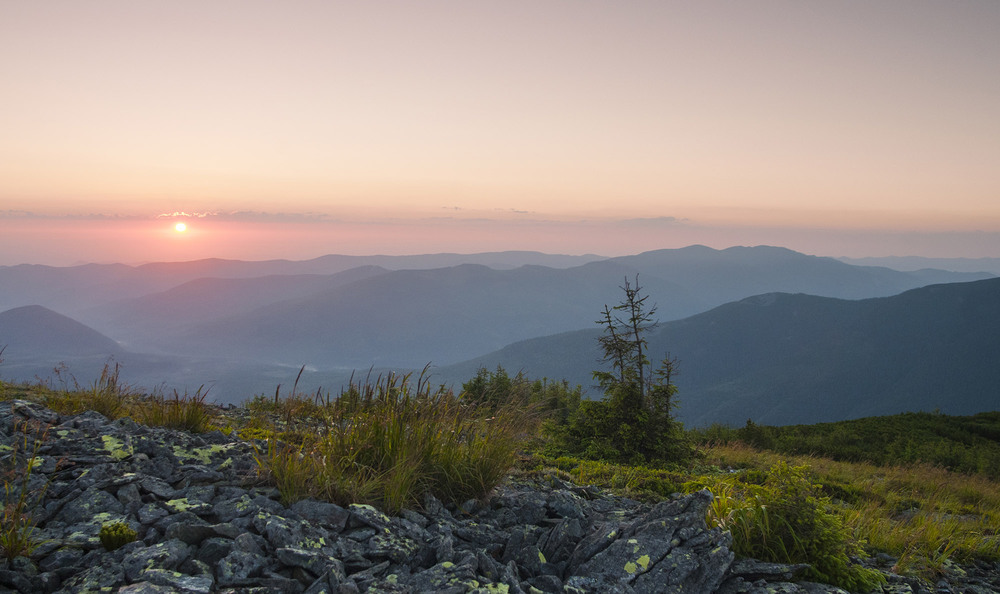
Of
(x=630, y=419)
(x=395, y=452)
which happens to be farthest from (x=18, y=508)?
(x=630, y=419)

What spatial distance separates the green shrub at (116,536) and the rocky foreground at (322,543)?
0.10 meters

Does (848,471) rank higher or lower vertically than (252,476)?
lower

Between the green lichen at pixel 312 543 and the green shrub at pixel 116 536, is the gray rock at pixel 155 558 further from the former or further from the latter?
the green lichen at pixel 312 543

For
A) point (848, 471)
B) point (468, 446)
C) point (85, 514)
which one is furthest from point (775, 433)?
point (85, 514)

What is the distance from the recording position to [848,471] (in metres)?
16.9

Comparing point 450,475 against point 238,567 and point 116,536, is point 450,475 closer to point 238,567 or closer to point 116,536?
point 238,567

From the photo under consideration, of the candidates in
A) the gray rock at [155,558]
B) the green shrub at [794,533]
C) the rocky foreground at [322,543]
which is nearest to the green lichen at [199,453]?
the rocky foreground at [322,543]

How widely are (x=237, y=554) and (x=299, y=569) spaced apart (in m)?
0.52

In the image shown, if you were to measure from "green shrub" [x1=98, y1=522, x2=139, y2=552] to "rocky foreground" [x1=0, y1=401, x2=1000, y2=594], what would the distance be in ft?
0.32

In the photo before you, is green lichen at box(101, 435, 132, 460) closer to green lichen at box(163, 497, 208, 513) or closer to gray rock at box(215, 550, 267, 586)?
green lichen at box(163, 497, 208, 513)

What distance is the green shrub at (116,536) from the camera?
4539 mm

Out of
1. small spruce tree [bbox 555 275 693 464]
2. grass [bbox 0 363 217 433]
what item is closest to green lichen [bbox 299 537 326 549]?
grass [bbox 0 363 217 433]

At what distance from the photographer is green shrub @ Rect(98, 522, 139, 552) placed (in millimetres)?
4539

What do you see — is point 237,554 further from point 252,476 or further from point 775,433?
point 775,433
